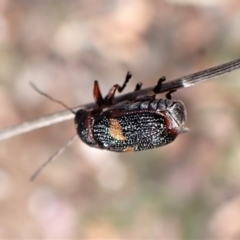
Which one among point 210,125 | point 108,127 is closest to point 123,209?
point 210,125

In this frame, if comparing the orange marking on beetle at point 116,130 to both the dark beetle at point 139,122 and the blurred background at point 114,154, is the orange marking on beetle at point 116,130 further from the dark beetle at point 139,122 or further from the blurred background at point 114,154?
the blurred background at point 114,154

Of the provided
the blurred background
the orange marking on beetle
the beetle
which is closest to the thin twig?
the beetle

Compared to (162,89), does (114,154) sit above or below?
above

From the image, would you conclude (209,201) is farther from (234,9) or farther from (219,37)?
→ (234,9)

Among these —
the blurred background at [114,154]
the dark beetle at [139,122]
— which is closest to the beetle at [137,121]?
the dark beetle at [139,122]

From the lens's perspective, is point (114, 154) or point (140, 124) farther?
point (114, 154)

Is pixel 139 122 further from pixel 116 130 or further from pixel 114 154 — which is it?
pixel 114 154

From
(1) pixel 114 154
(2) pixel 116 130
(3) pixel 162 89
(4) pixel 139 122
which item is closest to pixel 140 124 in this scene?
(4) pixel 139 122
